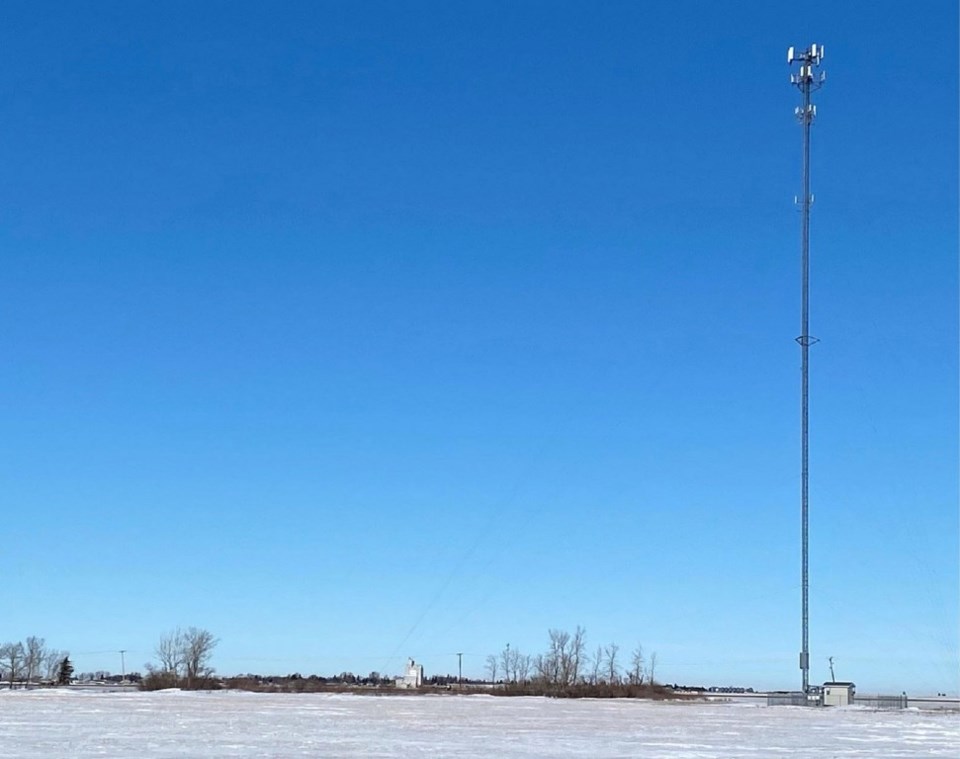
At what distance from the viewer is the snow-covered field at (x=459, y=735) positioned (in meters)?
24.2

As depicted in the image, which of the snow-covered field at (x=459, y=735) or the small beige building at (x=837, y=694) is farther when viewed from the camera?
the small beige building at (x=837, y=694)

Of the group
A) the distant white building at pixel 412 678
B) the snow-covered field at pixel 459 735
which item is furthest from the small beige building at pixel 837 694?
the distant white building at pixel 412 678

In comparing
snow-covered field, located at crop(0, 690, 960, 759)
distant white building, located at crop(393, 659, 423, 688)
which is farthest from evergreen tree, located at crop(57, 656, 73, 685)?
snow-covered field, located at crop(0, 690, 960, 759)

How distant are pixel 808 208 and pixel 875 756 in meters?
27.0

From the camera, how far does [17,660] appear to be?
145875 mm

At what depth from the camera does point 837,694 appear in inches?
2211

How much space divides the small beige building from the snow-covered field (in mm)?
11759

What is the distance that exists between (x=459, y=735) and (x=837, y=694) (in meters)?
31.8

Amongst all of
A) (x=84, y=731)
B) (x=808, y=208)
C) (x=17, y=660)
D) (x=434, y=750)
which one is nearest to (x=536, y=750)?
(x=434, y=750)

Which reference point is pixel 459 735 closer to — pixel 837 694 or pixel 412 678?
pixel 837 694

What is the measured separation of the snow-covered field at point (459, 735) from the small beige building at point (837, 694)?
11.8m

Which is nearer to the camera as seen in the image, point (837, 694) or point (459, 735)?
point (459, 735)

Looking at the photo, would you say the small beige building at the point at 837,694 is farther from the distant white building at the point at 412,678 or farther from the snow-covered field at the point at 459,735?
the distant white building at the point at 412,678

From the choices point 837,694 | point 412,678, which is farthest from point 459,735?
point 412,678
